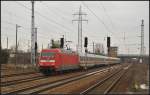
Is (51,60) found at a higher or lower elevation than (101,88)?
higher

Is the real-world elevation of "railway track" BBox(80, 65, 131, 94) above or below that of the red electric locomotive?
below

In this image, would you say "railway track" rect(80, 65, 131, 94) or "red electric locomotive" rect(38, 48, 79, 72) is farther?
"red electric locomotive" rect(38, 48, 79, 72)

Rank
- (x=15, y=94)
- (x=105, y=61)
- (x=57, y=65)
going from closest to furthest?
(x=15, y=94) → (x=57, y=65) → (x=105, y=61)

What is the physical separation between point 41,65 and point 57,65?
1857 millimetres

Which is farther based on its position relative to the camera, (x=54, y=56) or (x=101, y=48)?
(x=101, y=48)

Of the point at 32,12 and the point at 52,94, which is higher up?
the point at 32,12

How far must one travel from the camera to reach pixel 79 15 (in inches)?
2250

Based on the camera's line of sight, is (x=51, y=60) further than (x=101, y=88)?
Yes

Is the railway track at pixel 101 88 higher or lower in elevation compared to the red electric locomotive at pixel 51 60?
lower

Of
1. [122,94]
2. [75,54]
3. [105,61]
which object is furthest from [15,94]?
[105,61]

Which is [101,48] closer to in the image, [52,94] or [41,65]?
[41,65]

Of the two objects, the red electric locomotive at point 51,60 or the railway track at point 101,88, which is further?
the red electric locomotive at point 51,60

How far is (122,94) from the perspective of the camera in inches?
836

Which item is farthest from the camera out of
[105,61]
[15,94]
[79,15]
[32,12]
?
[105,61]
